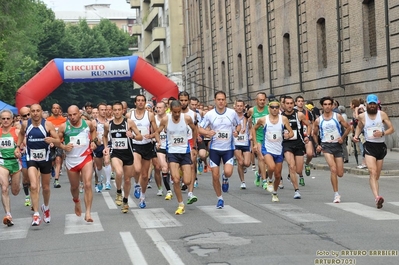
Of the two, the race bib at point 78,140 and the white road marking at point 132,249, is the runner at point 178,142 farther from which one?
the white road marking at point 132,249

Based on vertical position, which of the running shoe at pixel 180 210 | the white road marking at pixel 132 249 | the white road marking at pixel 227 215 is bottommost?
the white road marking at pixel 227 215

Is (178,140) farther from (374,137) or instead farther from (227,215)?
(374,137)

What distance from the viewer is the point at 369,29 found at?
29219 millimetres

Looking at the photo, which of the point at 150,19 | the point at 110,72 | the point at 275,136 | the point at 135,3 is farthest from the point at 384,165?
the point at 135,3

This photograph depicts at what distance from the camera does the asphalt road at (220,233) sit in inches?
362

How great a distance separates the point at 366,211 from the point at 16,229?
520cm

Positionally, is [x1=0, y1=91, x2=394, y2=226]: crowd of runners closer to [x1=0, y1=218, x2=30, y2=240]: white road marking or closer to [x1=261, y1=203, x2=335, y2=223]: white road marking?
[x1=0, y1=218, x2=30, y2=240]: white road marking

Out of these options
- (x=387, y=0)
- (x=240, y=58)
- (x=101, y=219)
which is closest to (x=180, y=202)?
(x=101, y=219)

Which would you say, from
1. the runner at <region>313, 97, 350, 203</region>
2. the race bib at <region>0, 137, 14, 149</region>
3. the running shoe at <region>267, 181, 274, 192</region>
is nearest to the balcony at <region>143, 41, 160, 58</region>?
the running shoe at <region>267, 181, 274, 192</region>

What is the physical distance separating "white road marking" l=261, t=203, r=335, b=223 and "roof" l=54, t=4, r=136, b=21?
552 ft

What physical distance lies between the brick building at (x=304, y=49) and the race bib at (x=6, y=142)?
15398 millimetres

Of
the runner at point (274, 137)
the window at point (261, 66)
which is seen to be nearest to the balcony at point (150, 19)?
the window at point (261, 66)

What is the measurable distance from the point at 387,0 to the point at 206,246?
62.0 ft

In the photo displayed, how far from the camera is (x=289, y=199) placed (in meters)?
15.7
